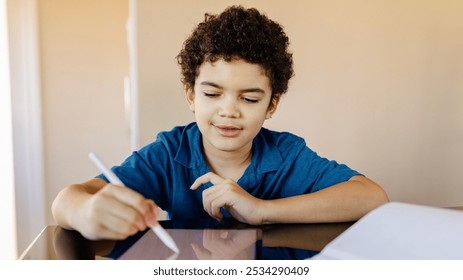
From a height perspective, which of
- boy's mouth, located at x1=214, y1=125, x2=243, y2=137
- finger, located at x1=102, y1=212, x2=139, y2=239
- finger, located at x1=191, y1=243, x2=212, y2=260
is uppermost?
boy's mouth, located at x1=214, y1=125, x2=243, y2=137

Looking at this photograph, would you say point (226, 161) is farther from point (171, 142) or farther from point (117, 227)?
point (117, 227)

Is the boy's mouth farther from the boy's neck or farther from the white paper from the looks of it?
the white paper

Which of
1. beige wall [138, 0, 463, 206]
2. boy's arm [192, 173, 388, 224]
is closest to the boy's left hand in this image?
boy's arm [192, 173, 388, 224]

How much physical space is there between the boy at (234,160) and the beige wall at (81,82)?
0.30 feet

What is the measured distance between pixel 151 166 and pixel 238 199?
15cm

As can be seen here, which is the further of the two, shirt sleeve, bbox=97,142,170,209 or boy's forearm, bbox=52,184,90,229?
shirt sleeve, bbox=97,142,170,209

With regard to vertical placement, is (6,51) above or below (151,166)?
above

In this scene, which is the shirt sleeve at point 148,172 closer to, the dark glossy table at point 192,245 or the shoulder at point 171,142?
the shoulder at point 171,142

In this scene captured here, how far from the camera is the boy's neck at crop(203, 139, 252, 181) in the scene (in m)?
0.62

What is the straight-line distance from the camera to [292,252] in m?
0.40

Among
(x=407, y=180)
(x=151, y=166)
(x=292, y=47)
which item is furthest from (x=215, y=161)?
(x=407, y=180)

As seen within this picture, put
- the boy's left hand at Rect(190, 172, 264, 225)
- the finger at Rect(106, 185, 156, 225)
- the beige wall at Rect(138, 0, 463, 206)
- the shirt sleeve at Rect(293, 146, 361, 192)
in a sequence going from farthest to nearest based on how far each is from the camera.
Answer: the beige wall at Rect(138, 0, 463, 206) < the shirt sleeve at Rect(293, 146, 361, 192) < the boy's left hand at Rect(190, 172, 264, 225) < the finger at Rect(106, 185, 156, 225)

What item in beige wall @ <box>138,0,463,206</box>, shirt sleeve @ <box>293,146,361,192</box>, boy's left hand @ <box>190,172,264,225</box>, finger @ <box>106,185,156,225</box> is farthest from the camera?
beige wall @ <box>138,0,463,206</box>
